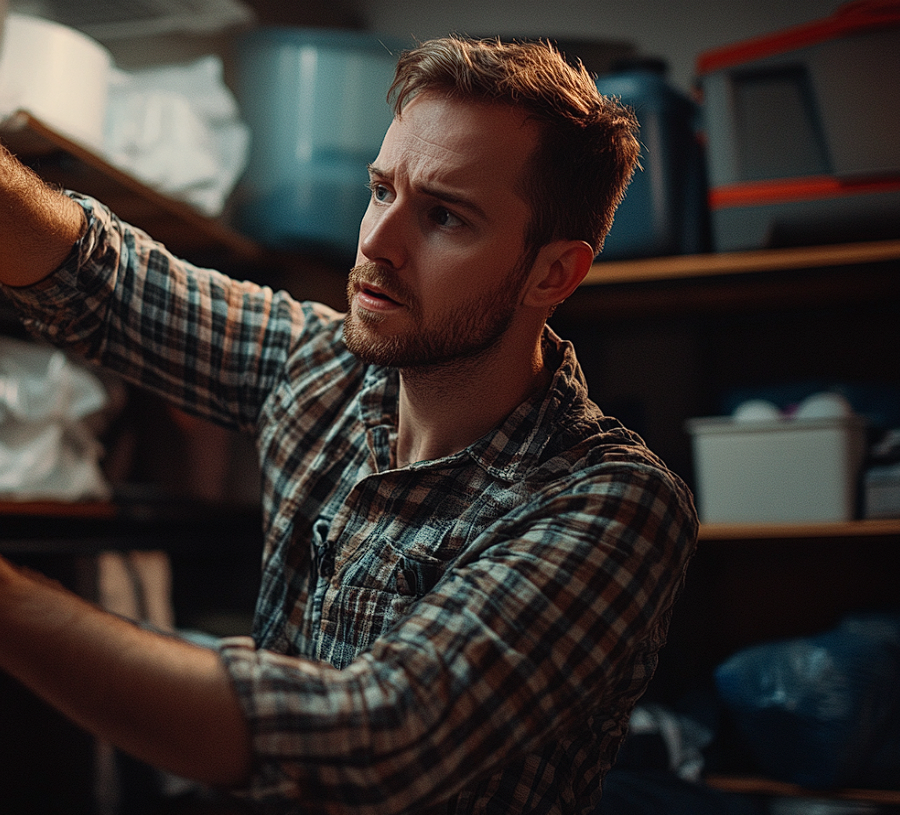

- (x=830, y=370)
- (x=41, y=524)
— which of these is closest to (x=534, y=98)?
(x=41, y=524)

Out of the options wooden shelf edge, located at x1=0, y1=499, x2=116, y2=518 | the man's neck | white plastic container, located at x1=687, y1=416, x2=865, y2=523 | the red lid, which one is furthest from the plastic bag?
the red lid

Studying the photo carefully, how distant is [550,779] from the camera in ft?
1.72

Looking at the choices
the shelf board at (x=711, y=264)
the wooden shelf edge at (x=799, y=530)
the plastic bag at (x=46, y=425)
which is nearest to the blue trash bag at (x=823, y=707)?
the wooden shelf edge at (x=799, y=530)

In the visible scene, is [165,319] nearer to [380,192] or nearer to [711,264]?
[380,192]

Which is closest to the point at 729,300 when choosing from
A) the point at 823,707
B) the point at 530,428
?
the point at 823,707

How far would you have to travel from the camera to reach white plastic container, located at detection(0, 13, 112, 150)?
102 centimetres

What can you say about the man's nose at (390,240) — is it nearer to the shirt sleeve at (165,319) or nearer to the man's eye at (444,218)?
the man's eye at (444,218)

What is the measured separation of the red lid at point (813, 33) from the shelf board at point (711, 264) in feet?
0.92

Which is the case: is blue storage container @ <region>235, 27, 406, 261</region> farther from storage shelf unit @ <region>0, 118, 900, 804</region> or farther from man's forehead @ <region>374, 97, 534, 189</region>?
man's forehead @ <region>374, 97, 534, 189</region>

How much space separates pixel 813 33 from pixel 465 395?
889 millimetres

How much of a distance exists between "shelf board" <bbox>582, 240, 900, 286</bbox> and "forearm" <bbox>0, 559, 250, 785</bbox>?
94 cm

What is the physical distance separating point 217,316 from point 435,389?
272 millimetres

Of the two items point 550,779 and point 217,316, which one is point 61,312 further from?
point 550,779

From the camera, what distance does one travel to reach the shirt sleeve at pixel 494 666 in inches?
15.9
